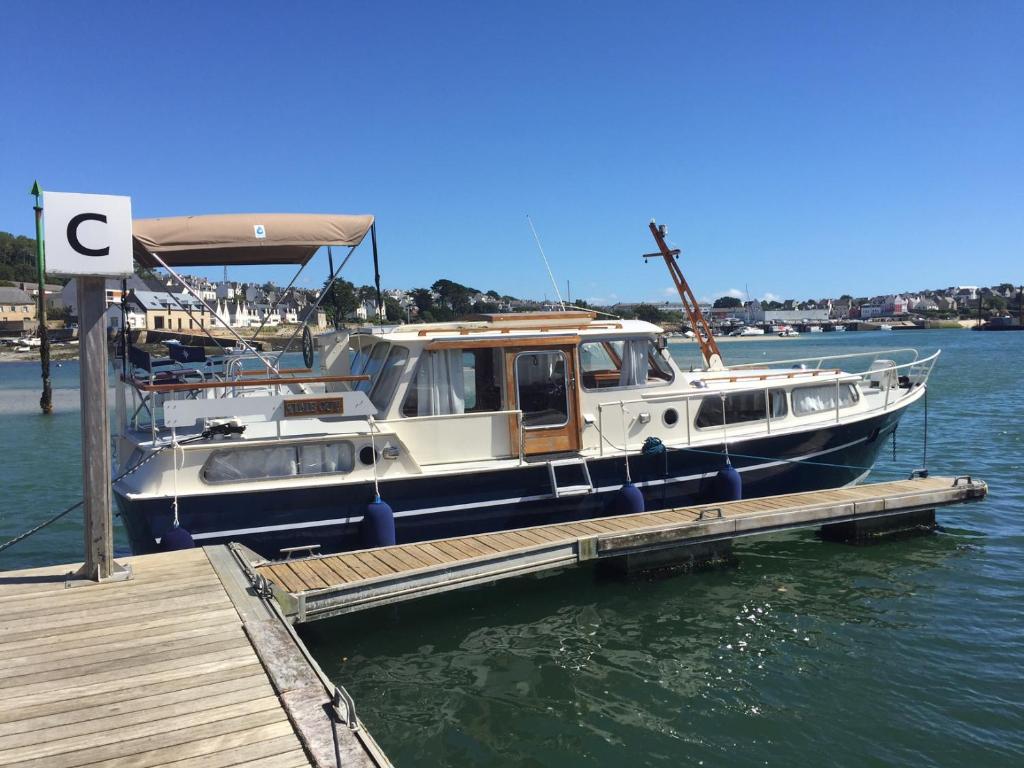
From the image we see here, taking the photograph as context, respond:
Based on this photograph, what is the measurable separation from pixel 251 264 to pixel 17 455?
14.7m

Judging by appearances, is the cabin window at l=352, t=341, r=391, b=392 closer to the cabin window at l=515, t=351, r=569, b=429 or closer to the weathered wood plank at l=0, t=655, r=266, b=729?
the cabin window at l=515, t=351, r=569, b=429

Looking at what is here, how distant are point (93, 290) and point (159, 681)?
317 centimetres

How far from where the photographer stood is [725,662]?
7297 millimetres

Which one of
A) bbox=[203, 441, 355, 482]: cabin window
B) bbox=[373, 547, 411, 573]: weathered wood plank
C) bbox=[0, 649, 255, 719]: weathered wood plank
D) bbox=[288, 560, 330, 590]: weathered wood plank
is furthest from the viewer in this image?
bbox=[203, 441, 355, 482]: cabin window

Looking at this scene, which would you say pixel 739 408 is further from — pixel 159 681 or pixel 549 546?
pixel 159 681

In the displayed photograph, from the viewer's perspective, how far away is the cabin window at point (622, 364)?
10367 millimetres

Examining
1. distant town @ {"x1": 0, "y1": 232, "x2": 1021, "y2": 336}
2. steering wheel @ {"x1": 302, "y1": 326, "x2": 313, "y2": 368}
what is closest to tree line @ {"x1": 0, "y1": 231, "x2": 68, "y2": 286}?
distant town @ {"x1": 0, "y1": 232, "x2": 1021, "y2": 336}

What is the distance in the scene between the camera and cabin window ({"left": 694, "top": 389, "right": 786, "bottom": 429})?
10602mm

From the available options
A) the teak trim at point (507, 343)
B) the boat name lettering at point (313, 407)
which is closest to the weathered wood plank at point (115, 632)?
the boat name lettering at point (313, 407)

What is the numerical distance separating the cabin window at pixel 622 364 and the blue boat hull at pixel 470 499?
1.12 meters

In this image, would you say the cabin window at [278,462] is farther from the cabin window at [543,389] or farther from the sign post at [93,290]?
the cabin window at [543,389]

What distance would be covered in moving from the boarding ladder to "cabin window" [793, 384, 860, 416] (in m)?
3.80

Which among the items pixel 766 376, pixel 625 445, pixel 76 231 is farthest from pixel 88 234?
pixel 766 376

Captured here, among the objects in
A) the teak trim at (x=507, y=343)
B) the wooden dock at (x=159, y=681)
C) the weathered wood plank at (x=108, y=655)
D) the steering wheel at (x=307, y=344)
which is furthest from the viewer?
the steering wheel at (x=307, y=344)
